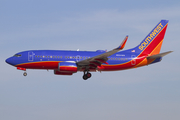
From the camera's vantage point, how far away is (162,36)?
63844 millimetres

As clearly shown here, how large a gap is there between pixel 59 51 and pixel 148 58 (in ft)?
48.3

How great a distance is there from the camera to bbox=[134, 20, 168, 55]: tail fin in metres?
61.9

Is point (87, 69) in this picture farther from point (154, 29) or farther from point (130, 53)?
point (154, 29)

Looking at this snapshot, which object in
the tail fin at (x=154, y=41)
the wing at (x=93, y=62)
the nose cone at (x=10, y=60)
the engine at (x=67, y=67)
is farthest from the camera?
the tail fin at (x=154, y=41)

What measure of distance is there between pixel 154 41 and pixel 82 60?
48.4 feet

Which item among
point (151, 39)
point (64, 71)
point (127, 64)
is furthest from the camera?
point (151, 39)

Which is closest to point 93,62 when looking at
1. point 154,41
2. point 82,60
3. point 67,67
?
point 82,60

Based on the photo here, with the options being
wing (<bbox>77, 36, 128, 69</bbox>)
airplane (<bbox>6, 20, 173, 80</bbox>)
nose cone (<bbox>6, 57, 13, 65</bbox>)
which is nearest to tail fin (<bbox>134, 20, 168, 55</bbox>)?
airplane (<bbox>6, 20, 173, 80</bbox>)

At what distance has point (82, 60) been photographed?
55562 mm

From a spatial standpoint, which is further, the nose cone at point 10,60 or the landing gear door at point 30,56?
the nose cone at point 10,60

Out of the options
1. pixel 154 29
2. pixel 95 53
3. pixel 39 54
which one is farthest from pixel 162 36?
pixel 39 54

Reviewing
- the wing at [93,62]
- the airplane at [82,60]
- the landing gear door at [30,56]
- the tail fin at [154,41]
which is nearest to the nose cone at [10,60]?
the airplane at [82,60]

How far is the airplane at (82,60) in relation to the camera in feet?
182

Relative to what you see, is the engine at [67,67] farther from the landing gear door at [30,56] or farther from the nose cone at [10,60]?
the nose cone at [10,60]
